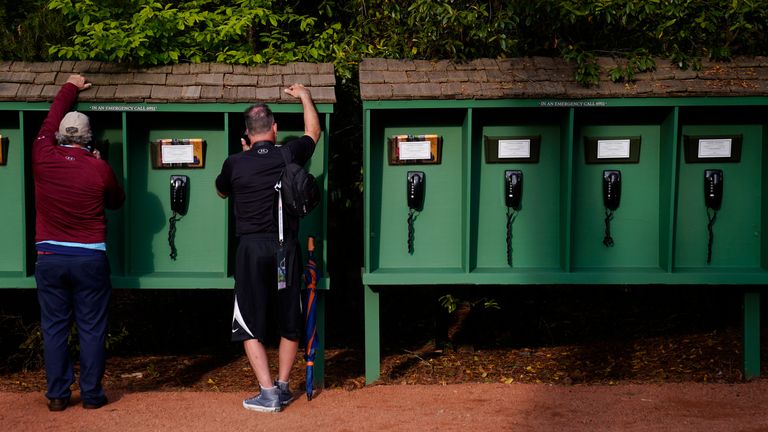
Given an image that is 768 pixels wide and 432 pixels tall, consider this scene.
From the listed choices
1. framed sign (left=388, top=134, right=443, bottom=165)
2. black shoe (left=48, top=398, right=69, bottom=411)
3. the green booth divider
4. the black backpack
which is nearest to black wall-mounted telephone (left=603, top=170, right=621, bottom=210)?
framed sign (left=388, top=134, right=443, bottom=165)

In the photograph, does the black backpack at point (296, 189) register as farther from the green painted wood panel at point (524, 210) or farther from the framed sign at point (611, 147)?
the framed sign at point (611, 147)

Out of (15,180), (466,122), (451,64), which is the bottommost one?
(15,180)

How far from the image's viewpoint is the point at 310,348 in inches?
277

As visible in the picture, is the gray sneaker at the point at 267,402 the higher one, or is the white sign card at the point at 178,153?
the white sign card at the point at 178,153

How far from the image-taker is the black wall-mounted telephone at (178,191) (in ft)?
24.3

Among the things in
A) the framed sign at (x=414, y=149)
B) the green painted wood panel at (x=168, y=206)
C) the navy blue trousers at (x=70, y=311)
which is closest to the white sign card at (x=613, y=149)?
the framed sign at (x=414, y=149)

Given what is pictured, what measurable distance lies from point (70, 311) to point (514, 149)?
346 cm

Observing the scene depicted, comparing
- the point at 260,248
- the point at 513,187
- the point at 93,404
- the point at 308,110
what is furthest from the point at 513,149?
the point at 93,404

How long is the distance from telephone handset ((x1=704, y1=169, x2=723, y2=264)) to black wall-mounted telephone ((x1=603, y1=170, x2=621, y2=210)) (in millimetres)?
682

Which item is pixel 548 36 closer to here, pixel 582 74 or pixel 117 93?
pixel 582 74

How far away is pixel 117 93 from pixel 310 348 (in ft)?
7.74

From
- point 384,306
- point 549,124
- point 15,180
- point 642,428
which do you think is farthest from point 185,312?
point 642,428

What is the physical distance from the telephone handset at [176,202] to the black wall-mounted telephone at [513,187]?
2454 mm

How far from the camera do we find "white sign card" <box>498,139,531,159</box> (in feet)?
24.7
